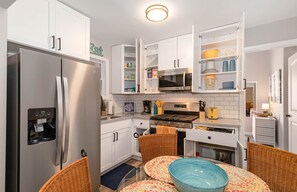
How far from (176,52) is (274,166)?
217 cm

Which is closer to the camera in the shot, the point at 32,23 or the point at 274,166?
the point at 274,166


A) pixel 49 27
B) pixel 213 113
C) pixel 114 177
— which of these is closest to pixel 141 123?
pixel 114 177

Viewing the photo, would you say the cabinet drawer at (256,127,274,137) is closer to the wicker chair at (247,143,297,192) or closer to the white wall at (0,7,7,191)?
the wicker chair at (247,143,297,192)

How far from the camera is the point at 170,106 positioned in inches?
124

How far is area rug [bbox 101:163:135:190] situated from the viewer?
219 cm

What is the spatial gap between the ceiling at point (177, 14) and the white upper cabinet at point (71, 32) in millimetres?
94

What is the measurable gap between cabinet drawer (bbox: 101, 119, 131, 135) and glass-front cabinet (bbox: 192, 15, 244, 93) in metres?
1.33

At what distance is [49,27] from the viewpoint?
1694 millimetres

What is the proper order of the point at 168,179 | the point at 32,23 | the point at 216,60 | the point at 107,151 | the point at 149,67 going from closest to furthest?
the point at 168,179 → the point at 32,23 → the point at 107,151 → the point at 216,60 → the point at 149,67

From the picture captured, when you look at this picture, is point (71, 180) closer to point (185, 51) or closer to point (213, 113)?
point (213, 113)

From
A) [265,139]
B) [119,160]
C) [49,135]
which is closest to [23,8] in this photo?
[49,135]

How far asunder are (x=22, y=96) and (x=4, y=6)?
2.06 ft

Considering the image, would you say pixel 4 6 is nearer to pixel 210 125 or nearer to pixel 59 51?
pixel 59 51

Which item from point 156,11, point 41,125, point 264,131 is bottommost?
point 264,131
